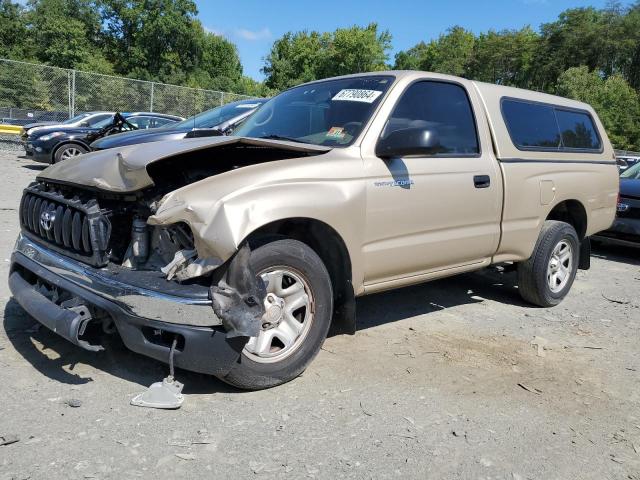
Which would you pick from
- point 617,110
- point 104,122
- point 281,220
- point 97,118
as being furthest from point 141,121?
point 617,110

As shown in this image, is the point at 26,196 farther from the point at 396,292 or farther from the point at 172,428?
the point at 396,292

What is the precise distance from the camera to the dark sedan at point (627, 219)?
309 inches

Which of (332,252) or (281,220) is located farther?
(332,252)

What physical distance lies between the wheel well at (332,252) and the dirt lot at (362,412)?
1.28 feet

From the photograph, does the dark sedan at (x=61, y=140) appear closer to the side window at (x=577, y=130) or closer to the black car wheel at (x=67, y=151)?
the black car wheel at (x=67, y=151)

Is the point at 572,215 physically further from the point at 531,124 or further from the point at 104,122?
the point at 104,122

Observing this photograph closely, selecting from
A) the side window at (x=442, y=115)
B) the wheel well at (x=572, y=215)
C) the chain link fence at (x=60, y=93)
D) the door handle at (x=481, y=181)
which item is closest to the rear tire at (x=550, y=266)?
the wheel well at (x=572, y=215)

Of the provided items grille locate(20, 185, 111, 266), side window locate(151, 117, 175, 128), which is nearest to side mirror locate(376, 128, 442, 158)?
grille locate(20, 185, 111, 266)

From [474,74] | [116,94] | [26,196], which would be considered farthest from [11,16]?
[26,196]

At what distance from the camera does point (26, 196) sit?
3797 millimetres

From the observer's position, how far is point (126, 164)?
3111 millimetres

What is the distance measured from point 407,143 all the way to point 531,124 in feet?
6.82

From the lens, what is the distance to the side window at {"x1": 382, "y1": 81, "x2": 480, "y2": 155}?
13.0 ft

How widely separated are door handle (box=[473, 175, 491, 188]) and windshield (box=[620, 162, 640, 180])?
18.7 feet
